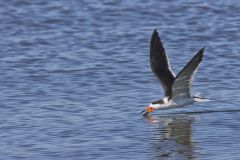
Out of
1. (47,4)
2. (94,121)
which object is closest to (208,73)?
(94,121)

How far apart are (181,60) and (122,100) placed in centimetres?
318

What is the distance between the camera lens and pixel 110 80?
15688mm

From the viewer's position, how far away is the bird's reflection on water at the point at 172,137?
37.7ft

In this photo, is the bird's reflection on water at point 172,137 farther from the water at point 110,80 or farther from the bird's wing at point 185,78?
the bird's wing at point 185,78

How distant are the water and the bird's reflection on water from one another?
1 cm

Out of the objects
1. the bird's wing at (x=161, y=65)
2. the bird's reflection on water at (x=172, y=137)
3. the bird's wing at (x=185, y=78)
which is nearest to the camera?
the bird's reflection on water at (x=172, y=137)

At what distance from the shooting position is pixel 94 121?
13.1 meters

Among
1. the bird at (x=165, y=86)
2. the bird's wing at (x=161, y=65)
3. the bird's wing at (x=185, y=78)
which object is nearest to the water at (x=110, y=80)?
the bird at (x=165, y=86)

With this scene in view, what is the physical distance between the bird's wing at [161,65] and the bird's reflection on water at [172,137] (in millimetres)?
502

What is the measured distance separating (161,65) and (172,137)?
1.64m

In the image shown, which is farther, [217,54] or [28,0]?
[28,0]

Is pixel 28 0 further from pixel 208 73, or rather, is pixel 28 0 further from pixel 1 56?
pixel 208 73

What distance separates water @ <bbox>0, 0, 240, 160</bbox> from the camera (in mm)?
11891

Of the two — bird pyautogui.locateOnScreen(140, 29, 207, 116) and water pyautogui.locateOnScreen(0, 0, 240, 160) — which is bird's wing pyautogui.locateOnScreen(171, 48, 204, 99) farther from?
water pyautogui.locateOnScreen(0, 0, 240, 160)
